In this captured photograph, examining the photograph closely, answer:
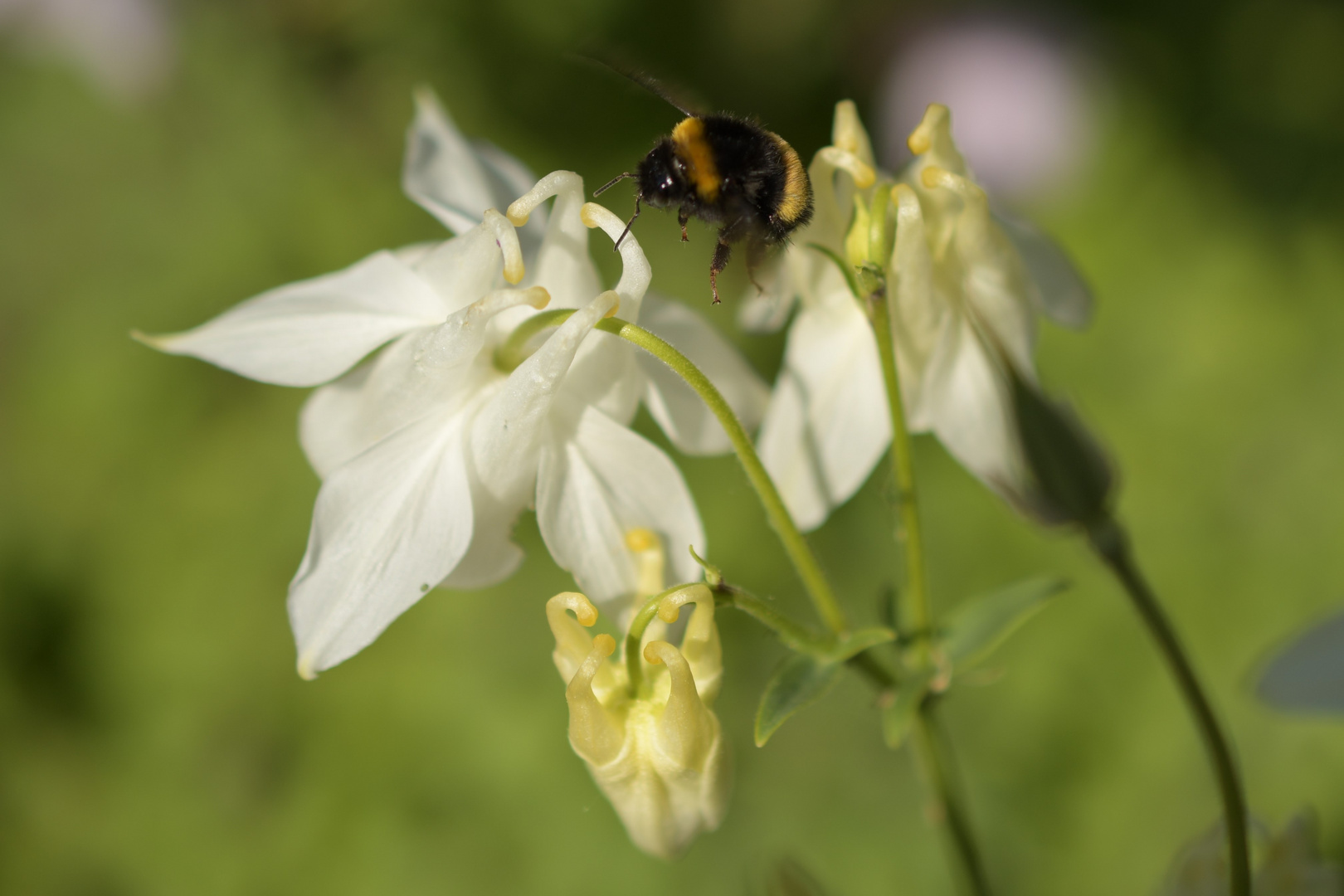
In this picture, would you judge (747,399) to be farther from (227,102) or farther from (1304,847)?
(227,102)

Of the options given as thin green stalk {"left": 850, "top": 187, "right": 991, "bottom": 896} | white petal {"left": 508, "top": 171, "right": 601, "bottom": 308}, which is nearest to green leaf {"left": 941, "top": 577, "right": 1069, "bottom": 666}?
thin green stalk {"left": 850, "top": 187, "right": 991, "bottom": 896}

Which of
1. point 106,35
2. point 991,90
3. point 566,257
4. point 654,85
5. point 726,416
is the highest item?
point 106,35

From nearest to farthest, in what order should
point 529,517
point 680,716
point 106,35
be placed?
point 680,716 < point 529,517 < point 106,35

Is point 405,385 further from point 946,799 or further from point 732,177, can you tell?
point 946,799

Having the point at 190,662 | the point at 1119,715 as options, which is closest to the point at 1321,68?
the point at 1119,715

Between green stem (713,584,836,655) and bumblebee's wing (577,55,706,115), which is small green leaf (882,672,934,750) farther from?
bumblebee's wing (577,55,706,115)

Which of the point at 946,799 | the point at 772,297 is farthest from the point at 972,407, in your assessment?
the point at 946,799
